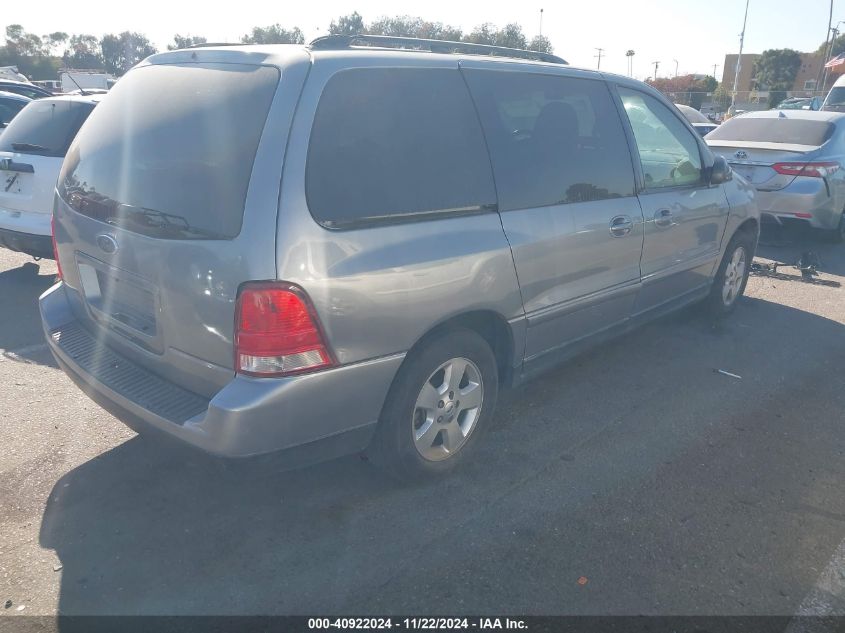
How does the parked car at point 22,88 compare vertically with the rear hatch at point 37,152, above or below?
above

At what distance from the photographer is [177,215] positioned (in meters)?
2.82

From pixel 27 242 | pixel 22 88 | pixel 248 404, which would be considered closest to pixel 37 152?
pixel 27 242

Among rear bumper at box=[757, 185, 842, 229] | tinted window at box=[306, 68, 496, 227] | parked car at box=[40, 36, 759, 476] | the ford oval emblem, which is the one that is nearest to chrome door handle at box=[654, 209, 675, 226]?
parked car at box=[40, 36, 759, 476]

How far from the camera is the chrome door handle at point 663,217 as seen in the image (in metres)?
4.54

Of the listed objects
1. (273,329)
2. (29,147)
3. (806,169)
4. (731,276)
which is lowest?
(731,276)

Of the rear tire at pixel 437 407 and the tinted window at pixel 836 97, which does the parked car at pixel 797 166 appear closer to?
the rear tire at pixel 437 407

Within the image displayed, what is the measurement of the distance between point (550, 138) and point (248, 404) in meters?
2.22

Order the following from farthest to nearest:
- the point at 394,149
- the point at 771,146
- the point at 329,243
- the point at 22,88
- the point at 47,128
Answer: the point at 22,88
the point at 771,146
the point at 47,128
the point at 394,149
the point at 329,243

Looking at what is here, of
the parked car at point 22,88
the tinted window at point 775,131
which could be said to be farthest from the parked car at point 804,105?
the parked car at point 22,88

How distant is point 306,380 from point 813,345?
4.53 metres

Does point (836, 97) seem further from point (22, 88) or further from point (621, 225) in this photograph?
point (22, 88)

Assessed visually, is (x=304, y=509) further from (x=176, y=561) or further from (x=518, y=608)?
(x=518, y=608)

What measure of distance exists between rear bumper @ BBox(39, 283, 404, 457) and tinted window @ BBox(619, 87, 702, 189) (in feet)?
A: 8.04

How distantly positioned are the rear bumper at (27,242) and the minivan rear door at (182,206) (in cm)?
320
